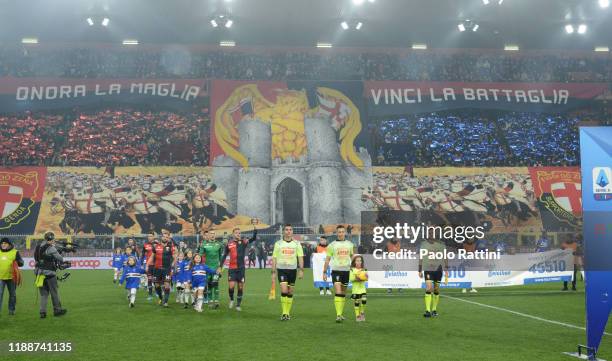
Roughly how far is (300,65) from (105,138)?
18742 mm

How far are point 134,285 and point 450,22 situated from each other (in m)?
38.6

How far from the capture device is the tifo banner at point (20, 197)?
42.7 meters

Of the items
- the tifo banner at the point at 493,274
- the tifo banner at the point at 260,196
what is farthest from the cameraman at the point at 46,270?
the tifo banner at the point at 260,196

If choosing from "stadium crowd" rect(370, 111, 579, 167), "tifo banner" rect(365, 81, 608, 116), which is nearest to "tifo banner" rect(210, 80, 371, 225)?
"tifo banner" rect(365, 81, 608, 116)

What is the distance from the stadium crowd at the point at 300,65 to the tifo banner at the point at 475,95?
1.14 m

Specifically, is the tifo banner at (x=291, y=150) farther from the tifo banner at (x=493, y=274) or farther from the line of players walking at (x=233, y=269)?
the line of players walking at (x=233, y=269)

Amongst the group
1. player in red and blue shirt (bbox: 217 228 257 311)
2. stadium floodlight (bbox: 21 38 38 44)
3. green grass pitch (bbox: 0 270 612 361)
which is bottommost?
green grass pitch (bbox: 0 270 612 361)

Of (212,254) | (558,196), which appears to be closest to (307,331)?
(212,254)

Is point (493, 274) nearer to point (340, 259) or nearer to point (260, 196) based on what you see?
point (340, 259)

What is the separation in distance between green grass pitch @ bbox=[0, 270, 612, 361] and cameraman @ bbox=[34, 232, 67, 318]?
423 mm

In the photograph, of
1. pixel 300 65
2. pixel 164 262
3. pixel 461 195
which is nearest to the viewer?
pixel 164 262

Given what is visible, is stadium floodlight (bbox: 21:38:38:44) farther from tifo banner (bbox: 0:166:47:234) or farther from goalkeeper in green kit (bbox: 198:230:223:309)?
goalkeeper in green kit (bbox: 198:230:223:309)

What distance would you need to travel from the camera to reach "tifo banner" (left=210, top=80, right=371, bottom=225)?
150 ft

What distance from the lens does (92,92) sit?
169 ft
